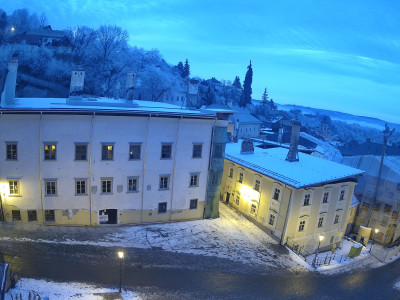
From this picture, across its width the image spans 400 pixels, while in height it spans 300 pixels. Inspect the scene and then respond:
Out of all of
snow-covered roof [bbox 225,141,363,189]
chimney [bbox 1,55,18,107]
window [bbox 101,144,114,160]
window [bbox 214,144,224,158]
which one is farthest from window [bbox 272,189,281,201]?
chimney [bbox 1,55,18,107]

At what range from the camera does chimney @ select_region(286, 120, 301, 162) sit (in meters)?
32.2

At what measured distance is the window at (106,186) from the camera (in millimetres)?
25891

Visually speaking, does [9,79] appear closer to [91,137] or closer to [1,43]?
[91,137]

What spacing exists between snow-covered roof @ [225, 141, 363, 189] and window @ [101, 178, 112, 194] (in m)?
13.8

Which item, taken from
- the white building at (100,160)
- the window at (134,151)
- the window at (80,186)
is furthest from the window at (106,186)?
the window at (134,151)

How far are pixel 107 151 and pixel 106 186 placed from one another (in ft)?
9.75

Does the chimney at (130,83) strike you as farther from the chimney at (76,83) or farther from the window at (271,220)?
the window at (271,220)

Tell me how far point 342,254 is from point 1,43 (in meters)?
82.4

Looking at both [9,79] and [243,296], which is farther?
[9,79]

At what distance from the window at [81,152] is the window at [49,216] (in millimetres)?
4867

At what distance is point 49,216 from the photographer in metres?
25.2

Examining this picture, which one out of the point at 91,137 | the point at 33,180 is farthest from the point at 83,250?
the point at 91,137

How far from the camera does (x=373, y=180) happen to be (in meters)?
42.6

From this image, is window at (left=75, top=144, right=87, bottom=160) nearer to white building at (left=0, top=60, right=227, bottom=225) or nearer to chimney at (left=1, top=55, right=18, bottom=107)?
white building at (left=0, top=60, right=227, bottom=225)
